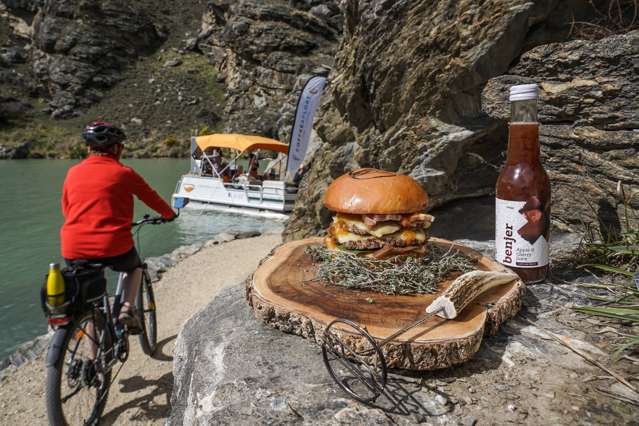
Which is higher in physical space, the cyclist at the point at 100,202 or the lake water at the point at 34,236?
the cyclist at the point at 100,202

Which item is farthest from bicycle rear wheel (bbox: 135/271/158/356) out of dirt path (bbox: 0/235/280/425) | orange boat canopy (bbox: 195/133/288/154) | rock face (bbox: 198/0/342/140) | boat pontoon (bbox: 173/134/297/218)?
rock face (bbox: 198/0/342/140)

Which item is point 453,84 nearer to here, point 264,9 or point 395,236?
point 395,236

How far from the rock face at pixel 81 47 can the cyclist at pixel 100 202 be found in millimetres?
65920

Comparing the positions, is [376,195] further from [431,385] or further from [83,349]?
[83,349]

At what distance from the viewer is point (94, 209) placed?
333 cm

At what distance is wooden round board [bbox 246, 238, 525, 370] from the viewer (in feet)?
4.85

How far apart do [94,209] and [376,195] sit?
96.9 inches

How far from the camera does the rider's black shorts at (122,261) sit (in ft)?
11.3

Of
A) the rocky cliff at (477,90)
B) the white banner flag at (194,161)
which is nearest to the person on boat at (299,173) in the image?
the white banner flag at (194,161)

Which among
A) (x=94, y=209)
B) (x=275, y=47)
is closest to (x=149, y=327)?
(x=94, y=209)

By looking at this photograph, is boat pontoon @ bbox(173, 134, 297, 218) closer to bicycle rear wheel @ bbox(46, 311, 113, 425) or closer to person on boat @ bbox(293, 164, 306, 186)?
person on boat @ bbox(293, 164, 306, 186)

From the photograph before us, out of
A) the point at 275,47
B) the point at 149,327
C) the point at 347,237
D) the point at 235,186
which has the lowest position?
the point at 149,327

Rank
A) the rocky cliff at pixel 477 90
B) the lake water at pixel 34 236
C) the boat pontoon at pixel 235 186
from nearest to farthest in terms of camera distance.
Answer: the rocky cliff at pixel 477 90
the lake water at pixel 34 236
the boat pontoon at pixel 235 186

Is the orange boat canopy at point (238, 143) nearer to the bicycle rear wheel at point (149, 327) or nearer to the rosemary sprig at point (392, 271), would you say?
the bicycle rear wheel at point (149, 327)
